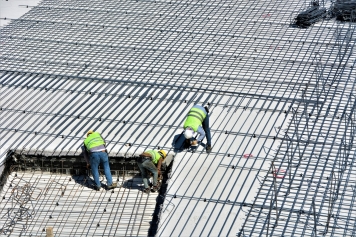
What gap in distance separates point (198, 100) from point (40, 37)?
26.8 feet

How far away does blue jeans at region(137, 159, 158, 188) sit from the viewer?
66.8ft

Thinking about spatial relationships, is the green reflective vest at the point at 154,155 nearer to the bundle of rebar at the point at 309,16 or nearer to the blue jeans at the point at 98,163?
the blue jeans at the point at 98,163

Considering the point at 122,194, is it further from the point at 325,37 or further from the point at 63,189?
the point at 325,37

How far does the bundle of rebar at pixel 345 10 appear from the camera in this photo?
2966cm

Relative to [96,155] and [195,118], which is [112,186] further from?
[195,118]

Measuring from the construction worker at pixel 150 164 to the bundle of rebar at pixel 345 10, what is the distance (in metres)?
12.0

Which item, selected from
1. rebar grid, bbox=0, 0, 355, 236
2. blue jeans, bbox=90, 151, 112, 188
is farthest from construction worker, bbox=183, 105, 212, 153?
blue jeans, bbox=90, 151, 112, 188

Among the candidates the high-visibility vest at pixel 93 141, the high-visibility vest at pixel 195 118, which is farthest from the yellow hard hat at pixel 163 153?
the high-visibility vest at pixel 93 141

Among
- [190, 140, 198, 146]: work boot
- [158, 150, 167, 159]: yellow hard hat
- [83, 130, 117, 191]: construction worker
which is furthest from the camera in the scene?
[190, 140, 198, 146]: work boot

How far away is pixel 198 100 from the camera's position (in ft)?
80.9

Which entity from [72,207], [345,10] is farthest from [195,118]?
[345,10]

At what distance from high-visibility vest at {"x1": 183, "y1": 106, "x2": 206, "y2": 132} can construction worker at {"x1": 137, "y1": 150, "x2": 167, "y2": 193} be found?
107 centimetres

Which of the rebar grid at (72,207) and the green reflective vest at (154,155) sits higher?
the green reflective vest at (154,155)

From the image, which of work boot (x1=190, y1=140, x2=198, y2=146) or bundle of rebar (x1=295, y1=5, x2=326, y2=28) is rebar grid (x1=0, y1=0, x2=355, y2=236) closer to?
bundle of rebar (x1=295, y1=5, x2=326, y2=28)
